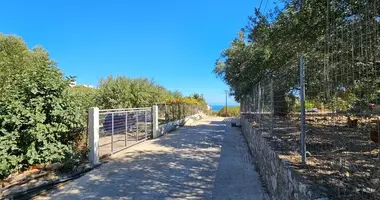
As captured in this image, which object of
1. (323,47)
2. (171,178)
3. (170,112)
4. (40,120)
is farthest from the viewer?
(170,112)

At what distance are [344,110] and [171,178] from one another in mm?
3999

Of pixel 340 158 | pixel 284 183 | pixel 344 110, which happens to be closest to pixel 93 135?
pixel 284 183

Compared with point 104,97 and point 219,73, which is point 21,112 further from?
point 219,73

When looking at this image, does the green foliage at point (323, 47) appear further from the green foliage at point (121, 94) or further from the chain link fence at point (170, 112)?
the green foliage at point (121, 94)

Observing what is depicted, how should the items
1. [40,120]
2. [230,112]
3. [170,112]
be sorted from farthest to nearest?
[230,112]
[170,112]
[40,120]

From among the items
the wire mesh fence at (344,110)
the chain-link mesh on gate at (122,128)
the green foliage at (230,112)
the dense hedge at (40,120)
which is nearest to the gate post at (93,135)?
the dense hedge at (40,120)

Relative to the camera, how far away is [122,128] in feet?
30.5

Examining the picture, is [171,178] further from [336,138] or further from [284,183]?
[336,138]

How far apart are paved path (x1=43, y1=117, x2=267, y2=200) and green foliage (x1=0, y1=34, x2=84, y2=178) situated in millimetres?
1016

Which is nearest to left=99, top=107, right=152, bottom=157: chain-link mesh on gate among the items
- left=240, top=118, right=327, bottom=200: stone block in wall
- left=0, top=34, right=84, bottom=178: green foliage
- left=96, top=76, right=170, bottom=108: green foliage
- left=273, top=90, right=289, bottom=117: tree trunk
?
left=0, top=34, right=84, bottom=178: green foliage

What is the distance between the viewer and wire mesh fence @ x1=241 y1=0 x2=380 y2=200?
2.08 metres

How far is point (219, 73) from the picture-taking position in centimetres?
1939

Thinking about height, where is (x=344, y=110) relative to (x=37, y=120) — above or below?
above

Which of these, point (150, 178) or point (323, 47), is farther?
point (150, 178)
